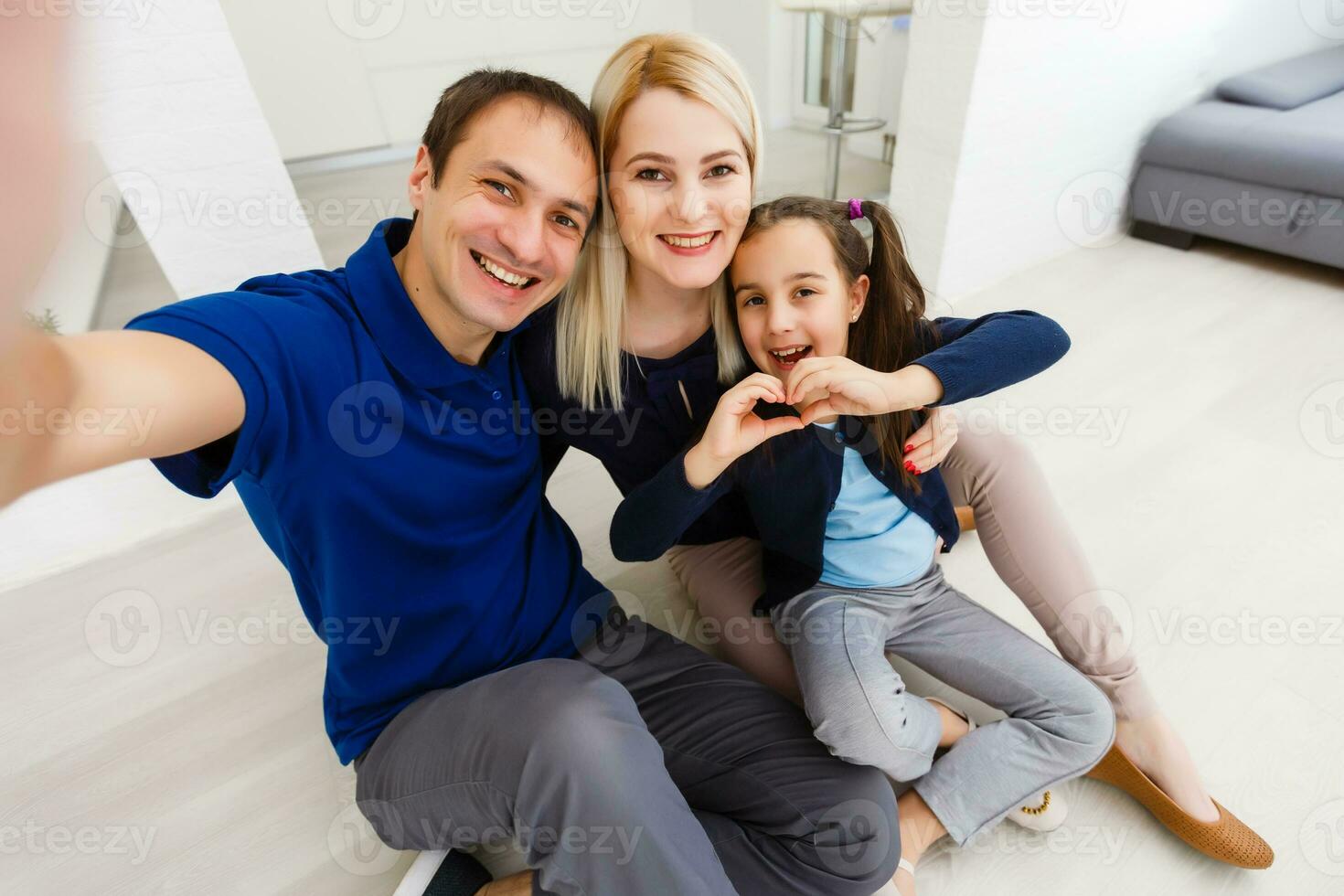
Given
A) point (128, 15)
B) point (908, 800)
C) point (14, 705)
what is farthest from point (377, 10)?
point (908, 800)

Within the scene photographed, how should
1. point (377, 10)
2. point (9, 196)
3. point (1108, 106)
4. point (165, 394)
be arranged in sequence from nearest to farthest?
point (9, 196) → point (165, 394) → point (1108, 106) → point (377, 10)

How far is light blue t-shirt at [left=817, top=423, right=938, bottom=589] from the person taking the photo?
1150mm

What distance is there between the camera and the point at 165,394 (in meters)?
0.60

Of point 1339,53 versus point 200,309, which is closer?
point 200,309

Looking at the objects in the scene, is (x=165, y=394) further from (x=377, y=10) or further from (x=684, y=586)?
(x=377, y=10)

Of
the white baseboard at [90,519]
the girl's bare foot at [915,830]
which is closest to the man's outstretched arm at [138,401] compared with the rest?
the girl's bare foot at [915,830]

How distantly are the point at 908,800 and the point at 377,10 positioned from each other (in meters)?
4.82

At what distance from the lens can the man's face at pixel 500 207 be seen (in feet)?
2.84

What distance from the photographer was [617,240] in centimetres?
106
